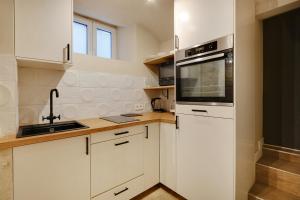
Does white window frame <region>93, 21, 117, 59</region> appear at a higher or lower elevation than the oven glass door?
higher

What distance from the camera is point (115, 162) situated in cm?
163

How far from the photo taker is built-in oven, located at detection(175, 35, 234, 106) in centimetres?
137

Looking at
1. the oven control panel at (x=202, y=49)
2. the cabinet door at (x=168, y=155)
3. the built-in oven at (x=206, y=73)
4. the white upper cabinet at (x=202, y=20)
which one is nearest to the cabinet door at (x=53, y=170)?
the cabinet door at (x=168, y=155)

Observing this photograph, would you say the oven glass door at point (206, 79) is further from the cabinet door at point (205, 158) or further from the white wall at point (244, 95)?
the cabinet door at point (205, 158)

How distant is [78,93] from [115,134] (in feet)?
2.45

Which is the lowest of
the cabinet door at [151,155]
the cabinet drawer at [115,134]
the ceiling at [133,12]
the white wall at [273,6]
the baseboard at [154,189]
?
the baseboard at [154,189]

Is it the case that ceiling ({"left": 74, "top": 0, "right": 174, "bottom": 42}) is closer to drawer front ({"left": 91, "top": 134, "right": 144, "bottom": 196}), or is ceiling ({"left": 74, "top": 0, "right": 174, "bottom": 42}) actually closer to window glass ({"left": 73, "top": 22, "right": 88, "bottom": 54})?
window glass ({"left": 73, "top": 22, "right": 88, "bottom": 54})

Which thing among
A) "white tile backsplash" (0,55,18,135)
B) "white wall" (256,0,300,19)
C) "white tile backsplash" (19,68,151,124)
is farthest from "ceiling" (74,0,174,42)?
"white tile backsplash" (0,55,18,135)

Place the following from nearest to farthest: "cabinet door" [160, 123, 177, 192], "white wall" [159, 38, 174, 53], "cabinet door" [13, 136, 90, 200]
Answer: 1. "cabinet door" [13, 136, 90, 200]
2. "cabinet door" [160, 123, 177, 192]
3. "white wall" [159, 38, 174, 53]

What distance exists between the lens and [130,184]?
69.2 inches

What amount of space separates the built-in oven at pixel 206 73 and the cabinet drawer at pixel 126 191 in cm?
101

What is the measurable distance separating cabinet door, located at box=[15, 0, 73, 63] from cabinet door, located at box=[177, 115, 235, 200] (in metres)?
1.37

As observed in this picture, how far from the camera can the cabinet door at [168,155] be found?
187cm

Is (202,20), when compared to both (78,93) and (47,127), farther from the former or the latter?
(47,127)
